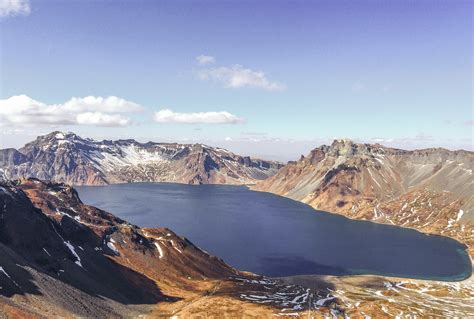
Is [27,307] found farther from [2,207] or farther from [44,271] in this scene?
[2,207]

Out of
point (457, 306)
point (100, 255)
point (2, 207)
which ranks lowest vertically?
point (457, 306)

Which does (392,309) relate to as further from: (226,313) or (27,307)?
(27,307)

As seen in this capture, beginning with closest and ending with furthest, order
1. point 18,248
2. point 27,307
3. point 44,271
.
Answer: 1. point 27,307
2. point 44,271
3. point 18,248

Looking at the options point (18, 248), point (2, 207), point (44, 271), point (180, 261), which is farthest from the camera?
point (180, 261)

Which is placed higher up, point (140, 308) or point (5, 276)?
point (5, 276)

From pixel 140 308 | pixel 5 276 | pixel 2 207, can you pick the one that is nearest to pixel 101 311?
pixel 140 308

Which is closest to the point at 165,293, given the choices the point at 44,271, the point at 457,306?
the point at 44,271

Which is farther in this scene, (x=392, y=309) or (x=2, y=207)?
(x=392, y=309)
